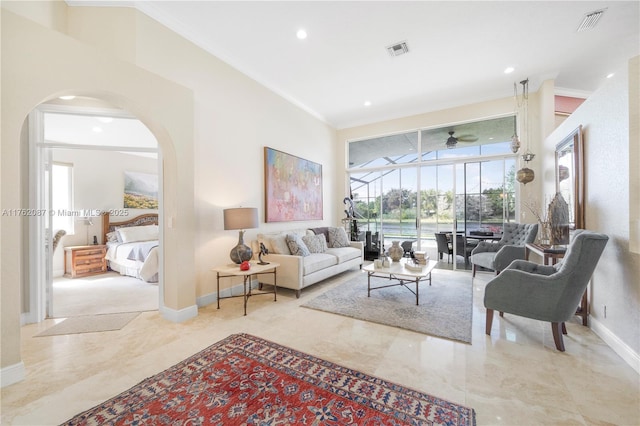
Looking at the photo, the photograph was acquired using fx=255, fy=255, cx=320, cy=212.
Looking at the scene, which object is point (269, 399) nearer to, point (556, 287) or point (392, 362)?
point (392, 362)

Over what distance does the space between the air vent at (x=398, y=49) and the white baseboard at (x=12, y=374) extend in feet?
16.3

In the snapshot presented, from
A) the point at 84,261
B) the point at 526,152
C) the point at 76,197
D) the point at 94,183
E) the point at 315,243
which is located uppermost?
the point at 526,152

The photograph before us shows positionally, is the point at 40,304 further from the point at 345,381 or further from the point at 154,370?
the point at 345,381

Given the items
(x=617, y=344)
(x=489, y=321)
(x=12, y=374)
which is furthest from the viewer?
(x=489, y=321)

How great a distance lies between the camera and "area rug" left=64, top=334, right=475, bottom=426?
4.88ft

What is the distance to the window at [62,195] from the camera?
475 cm

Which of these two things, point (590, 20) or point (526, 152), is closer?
point (590, 20)

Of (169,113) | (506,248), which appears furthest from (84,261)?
(506,248)

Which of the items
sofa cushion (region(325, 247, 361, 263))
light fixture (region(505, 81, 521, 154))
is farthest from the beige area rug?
light fixture (region(505, 81, 521, 154))

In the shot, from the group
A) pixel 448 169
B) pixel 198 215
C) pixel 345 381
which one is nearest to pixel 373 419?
pixel 345 381

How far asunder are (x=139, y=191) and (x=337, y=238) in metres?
4.72

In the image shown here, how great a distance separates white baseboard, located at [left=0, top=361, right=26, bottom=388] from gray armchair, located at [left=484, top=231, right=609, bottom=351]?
12.9 feet

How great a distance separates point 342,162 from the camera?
22.0 ft

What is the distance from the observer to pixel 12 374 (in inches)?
71.7
